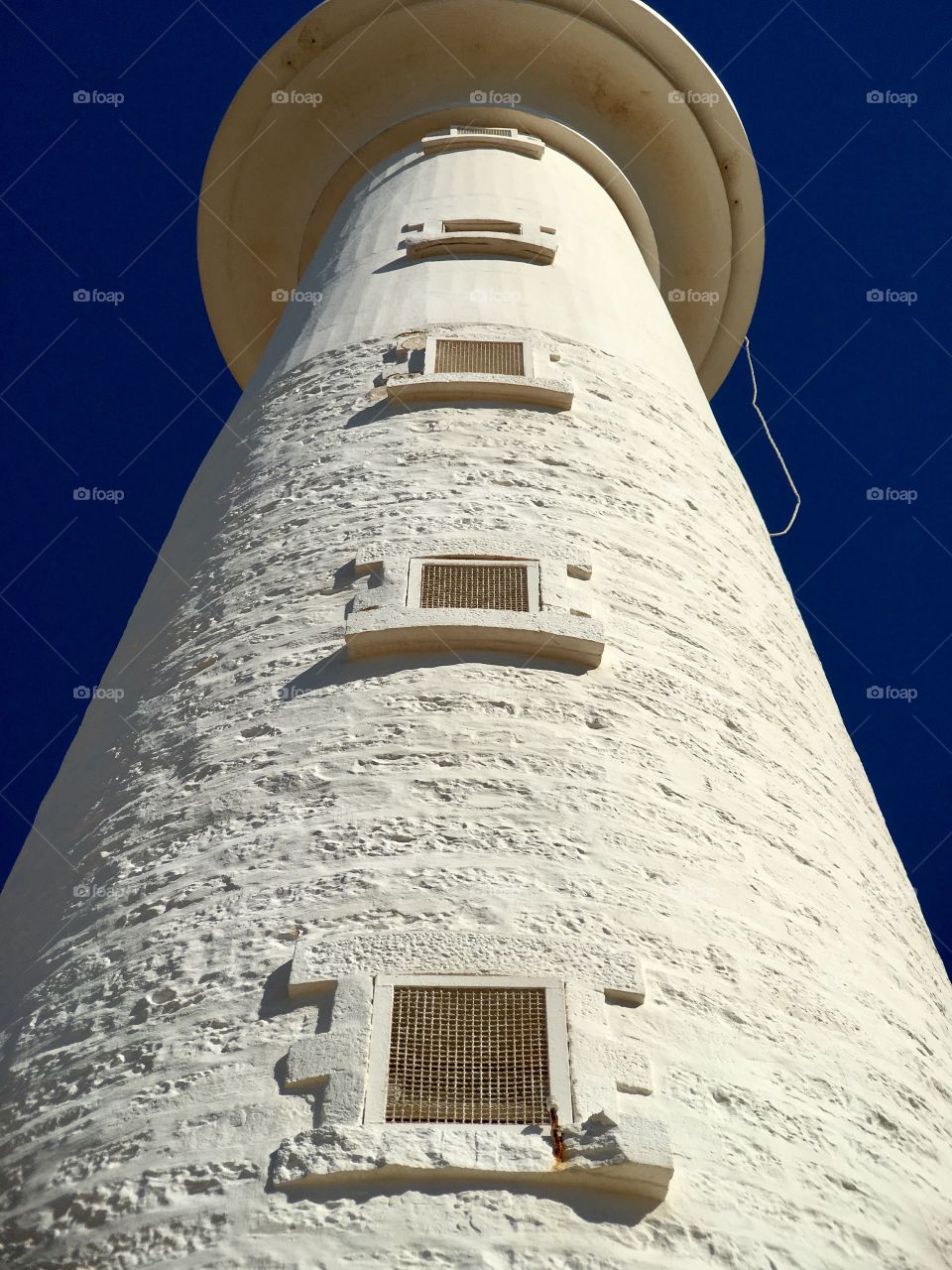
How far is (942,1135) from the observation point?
527 centimetres

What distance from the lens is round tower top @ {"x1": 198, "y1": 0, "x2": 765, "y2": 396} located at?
1512 centimetres

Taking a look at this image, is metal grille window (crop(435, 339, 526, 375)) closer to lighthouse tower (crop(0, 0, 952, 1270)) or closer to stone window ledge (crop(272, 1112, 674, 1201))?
lighthouse tower (crop(0, 0, 952, 1270))

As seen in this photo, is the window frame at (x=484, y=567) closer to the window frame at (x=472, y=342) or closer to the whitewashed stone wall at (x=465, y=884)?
the whitewashed stone wall at (x=465, y=884)

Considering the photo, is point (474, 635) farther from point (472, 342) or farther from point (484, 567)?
point (472, 342)

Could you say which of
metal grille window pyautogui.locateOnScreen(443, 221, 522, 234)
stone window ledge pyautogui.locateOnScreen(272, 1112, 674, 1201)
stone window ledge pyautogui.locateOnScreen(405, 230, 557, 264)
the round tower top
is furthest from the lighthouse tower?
the round tower top

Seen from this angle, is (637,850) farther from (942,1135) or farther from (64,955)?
(64,955)

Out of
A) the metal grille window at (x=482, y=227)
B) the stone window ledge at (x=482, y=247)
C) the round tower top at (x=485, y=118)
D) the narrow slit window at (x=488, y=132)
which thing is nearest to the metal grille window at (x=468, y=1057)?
the stone window ledge at (x=482, y=247)

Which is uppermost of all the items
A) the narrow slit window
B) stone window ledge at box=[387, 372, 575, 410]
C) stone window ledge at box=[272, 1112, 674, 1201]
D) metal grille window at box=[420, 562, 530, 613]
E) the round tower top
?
the round tower top

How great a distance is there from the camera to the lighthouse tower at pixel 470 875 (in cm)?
430

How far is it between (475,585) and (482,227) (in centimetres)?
546

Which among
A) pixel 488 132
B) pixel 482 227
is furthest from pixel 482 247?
pixel 488 132

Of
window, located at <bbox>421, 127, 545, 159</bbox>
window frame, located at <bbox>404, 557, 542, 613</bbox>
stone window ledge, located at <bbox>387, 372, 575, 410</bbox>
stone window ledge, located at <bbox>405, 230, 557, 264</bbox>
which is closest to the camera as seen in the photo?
window frame, located at <bbox>404, 557, 542, 613</bbox>

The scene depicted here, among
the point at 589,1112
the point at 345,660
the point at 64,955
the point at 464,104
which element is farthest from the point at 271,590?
the point at 464,104

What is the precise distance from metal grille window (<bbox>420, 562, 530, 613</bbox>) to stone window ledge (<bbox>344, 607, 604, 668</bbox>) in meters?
0.23
